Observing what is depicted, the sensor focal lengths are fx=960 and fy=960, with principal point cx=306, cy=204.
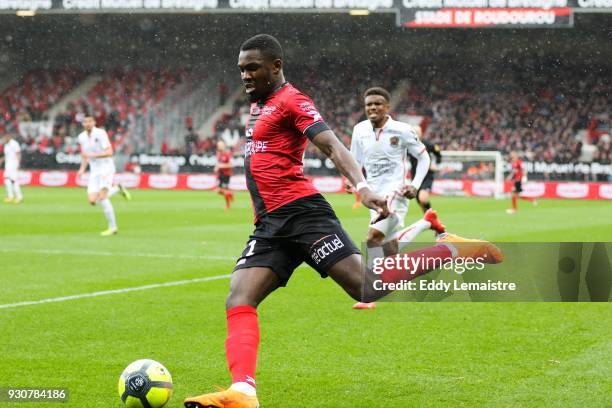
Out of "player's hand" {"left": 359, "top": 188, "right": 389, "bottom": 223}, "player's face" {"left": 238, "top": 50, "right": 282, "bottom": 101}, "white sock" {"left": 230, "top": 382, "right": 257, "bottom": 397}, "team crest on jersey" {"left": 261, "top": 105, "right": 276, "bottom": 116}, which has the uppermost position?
"player's face" {"left": 238, "top": 50, "right": 282, "bottom": 101}

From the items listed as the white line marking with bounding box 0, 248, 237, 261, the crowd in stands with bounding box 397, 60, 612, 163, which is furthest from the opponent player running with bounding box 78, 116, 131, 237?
the crowd in stands with bounding box 397, 60, 612, 163

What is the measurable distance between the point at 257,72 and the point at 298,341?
2602 mm

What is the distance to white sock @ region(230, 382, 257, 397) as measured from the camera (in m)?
4.74

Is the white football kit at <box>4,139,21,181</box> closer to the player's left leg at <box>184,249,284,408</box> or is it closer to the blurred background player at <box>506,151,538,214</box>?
the blurred background player at <box>506,151,538,214</box>

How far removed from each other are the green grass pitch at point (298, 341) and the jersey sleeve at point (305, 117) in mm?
1483

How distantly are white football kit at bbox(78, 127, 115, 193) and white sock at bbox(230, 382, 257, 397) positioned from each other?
12550 millimetres

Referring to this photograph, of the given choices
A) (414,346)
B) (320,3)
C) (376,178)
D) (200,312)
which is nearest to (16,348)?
(200,312)

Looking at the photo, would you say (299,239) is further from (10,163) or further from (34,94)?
(34,94)

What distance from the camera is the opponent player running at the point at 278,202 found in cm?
508

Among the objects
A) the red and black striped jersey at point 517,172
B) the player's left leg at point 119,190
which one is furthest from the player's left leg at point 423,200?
the red and black striped jersey at point 517,172

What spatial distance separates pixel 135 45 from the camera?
151ft

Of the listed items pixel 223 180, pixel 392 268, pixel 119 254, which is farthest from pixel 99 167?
pixel 392 268

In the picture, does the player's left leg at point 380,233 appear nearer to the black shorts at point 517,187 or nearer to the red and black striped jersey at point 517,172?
the black shorts at point 517,187

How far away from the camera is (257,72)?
5.18 meters
